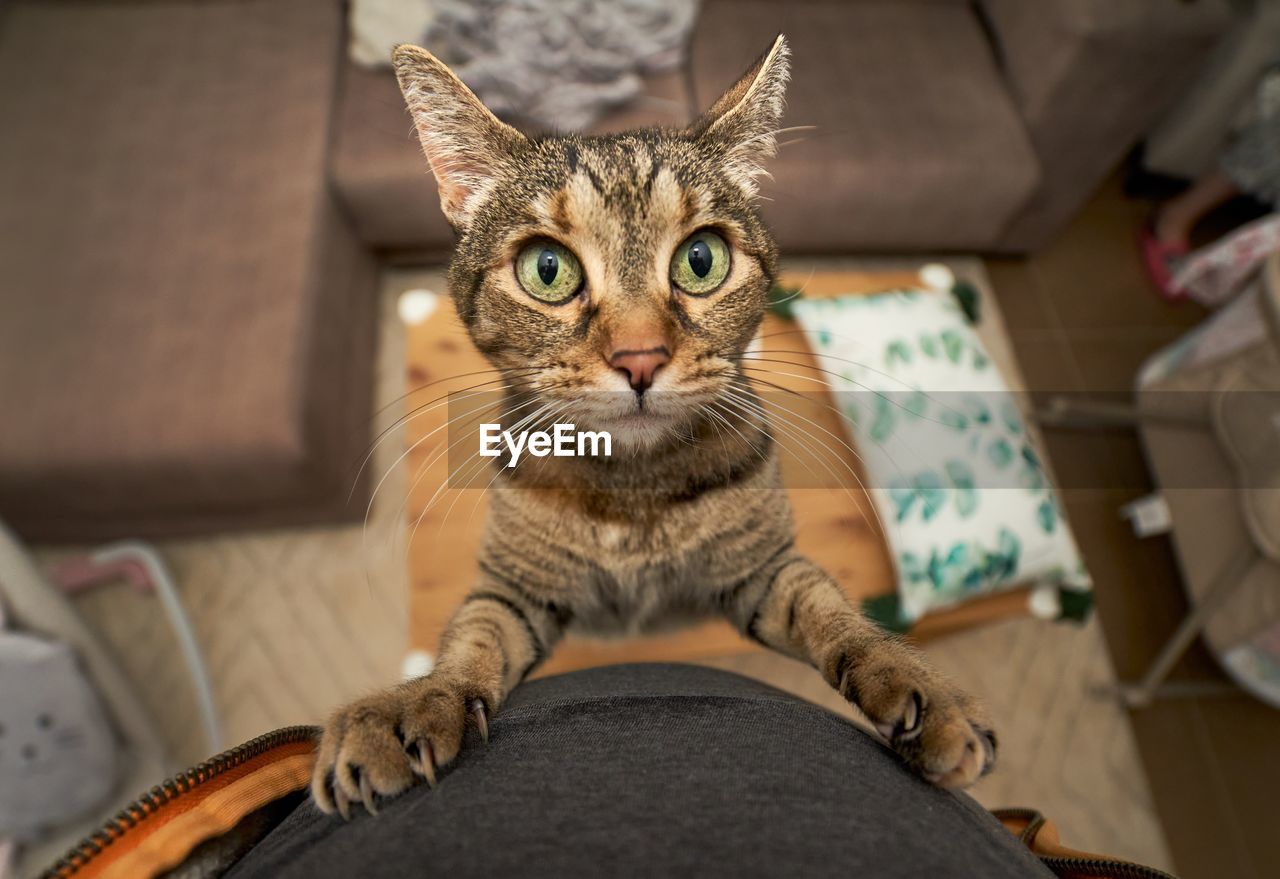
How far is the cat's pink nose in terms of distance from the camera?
2.01ft

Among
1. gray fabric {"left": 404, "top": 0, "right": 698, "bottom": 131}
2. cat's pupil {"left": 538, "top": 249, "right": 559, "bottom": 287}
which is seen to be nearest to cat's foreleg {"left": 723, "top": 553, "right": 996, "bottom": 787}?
cat's pupil {"left": 538, "top": 249, "right": 559, "bottom": 287}

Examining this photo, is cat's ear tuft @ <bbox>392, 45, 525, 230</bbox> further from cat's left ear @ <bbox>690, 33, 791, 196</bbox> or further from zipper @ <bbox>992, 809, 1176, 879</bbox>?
zipper @ <bbox>992, 809, 1176, 879</bbox>

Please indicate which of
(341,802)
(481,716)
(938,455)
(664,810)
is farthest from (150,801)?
(938,455)

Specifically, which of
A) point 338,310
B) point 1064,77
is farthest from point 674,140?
point 1064,77

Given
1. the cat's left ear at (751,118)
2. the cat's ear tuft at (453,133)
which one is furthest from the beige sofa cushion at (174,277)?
the cat's left ear at (751,118)

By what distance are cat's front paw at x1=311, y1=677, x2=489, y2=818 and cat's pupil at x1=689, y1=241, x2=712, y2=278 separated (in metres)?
0.51

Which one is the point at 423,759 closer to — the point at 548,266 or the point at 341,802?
the point at 341,802

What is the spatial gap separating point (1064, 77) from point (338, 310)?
191 cm

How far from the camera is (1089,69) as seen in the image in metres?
1.56

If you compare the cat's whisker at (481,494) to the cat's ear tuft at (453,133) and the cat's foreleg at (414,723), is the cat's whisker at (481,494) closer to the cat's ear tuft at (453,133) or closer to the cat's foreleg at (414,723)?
the cat's foreleg at (414,723)

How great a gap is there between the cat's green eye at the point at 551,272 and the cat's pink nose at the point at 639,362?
0.12 meters

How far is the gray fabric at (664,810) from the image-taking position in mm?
417

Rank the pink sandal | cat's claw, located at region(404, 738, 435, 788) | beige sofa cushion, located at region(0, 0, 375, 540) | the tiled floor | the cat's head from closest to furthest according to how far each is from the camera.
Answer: cat's claw, located at region(404, 738, 435, 788) < the cat's head < beige sofa cushion, located at region(0, 0, 375, 540) < the tiled floor < the pink sandal

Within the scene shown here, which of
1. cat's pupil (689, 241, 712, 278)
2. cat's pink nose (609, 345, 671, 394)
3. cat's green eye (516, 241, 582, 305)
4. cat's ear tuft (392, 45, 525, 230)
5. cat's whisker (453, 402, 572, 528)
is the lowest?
cat's whisker (453, 402, 572, 528)
